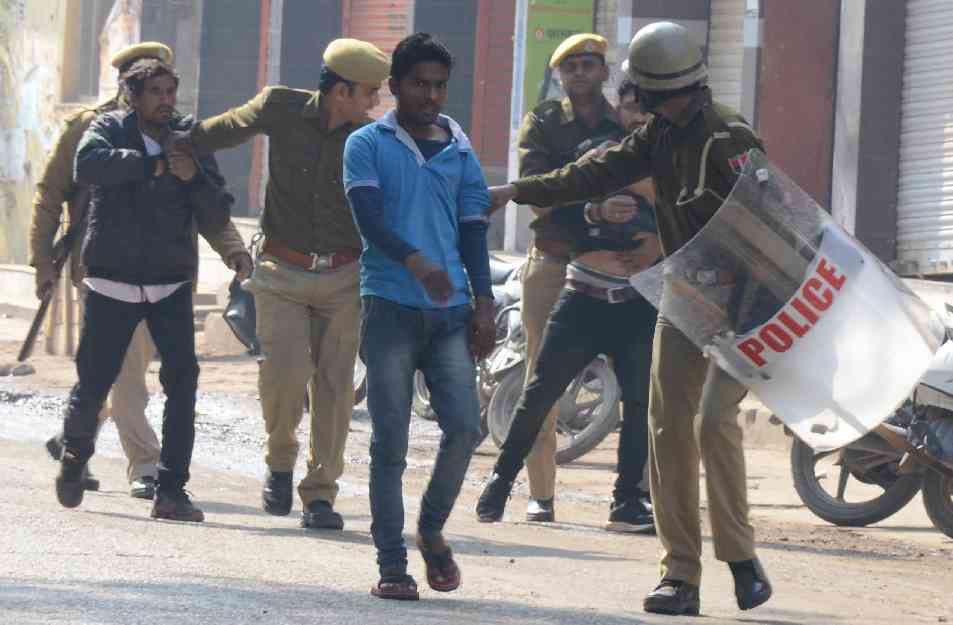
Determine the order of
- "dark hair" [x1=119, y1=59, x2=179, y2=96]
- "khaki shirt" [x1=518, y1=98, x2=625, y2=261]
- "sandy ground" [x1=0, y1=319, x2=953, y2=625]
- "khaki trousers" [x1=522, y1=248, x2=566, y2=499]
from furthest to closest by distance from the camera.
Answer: "khaki trousers" [x1=522, y1=248, x2=566, y2=499], "khaki shirt" [x1=518, y1=98, x2=625, y2=261], "dark hair" [x1=119, y1=59, x2=179, y2=96], "sandy ground" [x1=0, y1=319, x2=953, y2=625]

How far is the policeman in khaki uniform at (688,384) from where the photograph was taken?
6699 millimetres

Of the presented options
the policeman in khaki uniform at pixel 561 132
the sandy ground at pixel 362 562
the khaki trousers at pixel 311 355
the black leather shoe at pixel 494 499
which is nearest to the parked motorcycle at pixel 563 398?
the sandy ground at pixel 362 562

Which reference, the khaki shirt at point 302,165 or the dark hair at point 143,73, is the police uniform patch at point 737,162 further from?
the dark hair at point 143,73

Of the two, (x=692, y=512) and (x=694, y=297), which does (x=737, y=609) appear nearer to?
(x=692, y=512)

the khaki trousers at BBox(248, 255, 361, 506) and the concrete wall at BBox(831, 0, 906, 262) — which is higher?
the concrete wall at BBox(831, 0, 906, 262)

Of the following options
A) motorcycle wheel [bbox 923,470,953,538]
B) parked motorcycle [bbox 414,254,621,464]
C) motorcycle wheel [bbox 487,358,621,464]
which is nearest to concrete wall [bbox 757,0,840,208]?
→ parked motorcycle [bbox 414,254,621,464]

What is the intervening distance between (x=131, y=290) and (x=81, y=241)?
119cm

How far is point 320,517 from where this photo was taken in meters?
8.45

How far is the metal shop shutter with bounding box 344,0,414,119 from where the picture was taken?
77.1 ft

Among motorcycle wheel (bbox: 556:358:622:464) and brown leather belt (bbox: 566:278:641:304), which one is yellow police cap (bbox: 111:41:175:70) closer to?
brown leather belt (bbox: 566:278:641:304)

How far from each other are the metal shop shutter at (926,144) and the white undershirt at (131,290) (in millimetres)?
8132

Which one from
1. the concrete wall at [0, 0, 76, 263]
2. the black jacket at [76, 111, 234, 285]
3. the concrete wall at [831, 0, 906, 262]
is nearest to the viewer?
the black jacket at [76, 111, 234, 285]

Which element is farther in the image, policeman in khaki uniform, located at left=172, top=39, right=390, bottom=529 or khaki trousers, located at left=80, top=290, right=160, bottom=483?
khaki trousers, located at left=80, top=290, right=160, bottom=483

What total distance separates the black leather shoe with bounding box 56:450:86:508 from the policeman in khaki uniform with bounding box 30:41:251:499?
752 millimetres
